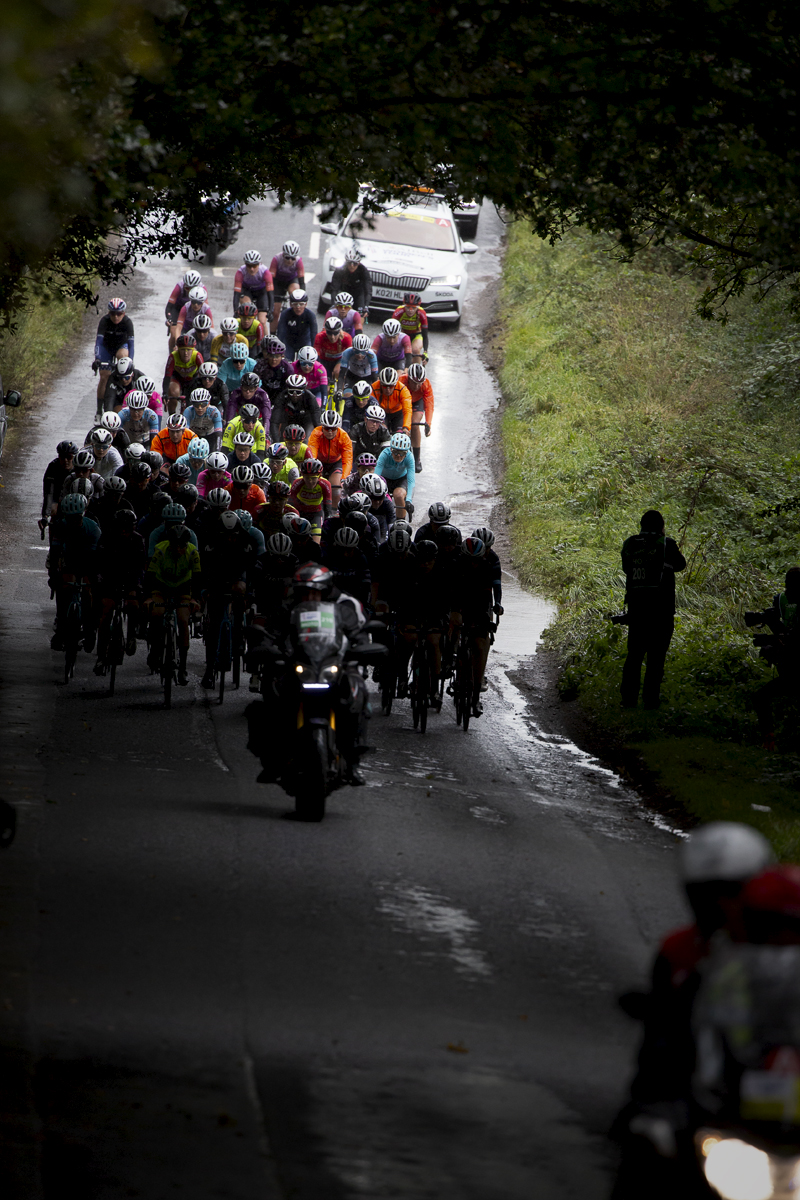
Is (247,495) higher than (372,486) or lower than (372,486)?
lower

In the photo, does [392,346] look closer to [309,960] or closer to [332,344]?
[332,344]

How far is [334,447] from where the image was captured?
23.7 meters

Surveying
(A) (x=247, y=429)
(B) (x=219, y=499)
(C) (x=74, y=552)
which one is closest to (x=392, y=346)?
(A) (x=247, y=429)

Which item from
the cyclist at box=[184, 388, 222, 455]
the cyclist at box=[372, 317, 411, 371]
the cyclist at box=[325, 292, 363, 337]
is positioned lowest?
the cyclist at box=[184, 388, 222, 455]

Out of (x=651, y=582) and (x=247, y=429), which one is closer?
(x=651, y=582)

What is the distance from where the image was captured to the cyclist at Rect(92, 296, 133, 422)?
1046 inches

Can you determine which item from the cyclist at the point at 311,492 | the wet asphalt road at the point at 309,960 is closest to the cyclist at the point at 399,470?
the cyclist at the point at 311,492

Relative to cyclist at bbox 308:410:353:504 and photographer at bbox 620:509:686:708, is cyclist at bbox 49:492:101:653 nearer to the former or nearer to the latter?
photographer at bbox 620:509:686:708

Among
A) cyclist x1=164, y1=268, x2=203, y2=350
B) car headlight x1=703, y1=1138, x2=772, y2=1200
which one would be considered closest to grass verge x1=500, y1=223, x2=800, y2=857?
cyclist x1=164, y1=268, x2=203, y2=350

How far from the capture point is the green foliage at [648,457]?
19.1 meters

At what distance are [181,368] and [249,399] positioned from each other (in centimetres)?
228

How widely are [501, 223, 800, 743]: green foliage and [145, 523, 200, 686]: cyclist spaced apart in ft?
14.7

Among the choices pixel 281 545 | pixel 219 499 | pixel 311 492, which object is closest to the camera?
pixel 281 545

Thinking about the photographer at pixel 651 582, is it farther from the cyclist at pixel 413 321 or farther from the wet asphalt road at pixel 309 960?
the cyclist at pixel 413 321
